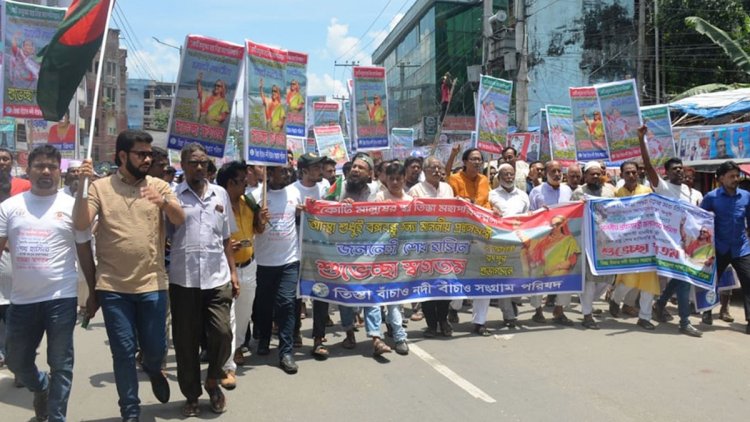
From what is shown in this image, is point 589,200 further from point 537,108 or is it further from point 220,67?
point 537,108

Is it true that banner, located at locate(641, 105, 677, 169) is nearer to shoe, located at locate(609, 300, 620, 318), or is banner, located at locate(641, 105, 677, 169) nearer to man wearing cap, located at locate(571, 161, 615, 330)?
man wearing cap, located at locate(571, 161, 615, 330)

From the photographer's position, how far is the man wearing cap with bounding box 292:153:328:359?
647cm

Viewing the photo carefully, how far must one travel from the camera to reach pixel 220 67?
6.09m

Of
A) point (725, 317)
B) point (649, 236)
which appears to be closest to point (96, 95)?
point (649, 236)

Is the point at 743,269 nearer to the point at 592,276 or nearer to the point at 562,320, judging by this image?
the point at 592,276

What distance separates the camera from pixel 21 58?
31.6 ft

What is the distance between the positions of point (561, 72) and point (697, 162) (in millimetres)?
26157

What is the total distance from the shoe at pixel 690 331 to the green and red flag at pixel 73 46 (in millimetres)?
6419

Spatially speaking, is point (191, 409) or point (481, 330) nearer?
point (191, 409)

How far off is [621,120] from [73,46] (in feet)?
25.4

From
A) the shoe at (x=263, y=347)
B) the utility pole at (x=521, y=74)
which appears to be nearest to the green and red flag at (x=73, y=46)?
the shoe at (x=263, y=347)

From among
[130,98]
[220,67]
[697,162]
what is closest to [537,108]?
[697,162]

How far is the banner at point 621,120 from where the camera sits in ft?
32.0

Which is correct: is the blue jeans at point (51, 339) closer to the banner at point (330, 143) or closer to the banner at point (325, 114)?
the banner at point (330, 143)
